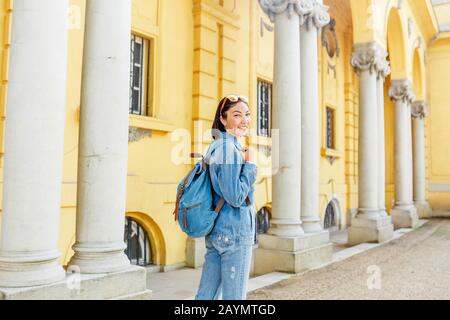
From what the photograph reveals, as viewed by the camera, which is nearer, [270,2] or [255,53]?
[270,2]

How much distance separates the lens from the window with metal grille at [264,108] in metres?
10.7

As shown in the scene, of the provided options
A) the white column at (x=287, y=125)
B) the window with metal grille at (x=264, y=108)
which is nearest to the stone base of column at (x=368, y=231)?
the window with metal grille at (x=264, y=108)

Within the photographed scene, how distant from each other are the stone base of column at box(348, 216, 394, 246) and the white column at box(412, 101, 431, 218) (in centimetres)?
756

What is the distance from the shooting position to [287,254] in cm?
662

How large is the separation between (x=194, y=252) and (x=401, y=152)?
30.4 ft

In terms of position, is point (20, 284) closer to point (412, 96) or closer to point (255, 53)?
point (255, 53)

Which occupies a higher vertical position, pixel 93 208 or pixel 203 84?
pixel 203 84

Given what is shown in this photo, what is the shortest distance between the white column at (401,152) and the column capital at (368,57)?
3.43 meters

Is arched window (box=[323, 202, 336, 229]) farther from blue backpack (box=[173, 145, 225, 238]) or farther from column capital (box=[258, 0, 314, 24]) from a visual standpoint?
blue backpack (box=[173, 145, 225, 238])

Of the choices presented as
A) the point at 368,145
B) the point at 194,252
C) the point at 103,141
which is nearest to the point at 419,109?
the point at 368,145

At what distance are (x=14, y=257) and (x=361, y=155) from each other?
915 centimetres

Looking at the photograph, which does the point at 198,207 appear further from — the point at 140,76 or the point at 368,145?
the point at 368,145

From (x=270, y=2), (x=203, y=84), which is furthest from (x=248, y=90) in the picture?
(x=270, y=2)
